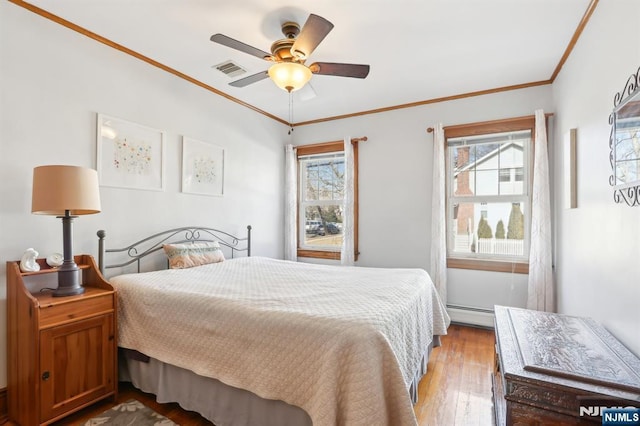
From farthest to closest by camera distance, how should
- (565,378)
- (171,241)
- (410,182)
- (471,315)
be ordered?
(410,182) → (471,315) → (171,241) → (565,378)

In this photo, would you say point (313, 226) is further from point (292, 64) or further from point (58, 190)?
point (58, 190)

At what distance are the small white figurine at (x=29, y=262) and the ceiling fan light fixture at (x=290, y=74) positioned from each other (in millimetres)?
1978

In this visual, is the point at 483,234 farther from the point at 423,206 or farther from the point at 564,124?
the point at 564,124

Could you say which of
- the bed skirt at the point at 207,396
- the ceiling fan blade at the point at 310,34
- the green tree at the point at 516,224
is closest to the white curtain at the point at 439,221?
the green tree at the point at 516,224

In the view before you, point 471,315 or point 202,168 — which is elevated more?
point 202,168

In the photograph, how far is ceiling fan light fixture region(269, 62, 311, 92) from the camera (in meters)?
2.16

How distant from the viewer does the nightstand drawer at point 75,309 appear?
1.77 metres

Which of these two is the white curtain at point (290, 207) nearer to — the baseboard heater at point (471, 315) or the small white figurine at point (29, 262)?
the baseboard heater at point (471, 315)

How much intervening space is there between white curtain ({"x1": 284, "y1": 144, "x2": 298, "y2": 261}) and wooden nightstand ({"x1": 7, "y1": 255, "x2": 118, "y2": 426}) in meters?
2.66

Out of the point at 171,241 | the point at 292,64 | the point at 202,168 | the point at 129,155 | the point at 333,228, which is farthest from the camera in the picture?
the point at 333,228

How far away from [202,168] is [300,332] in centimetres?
248

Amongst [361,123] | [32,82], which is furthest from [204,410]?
[361,123]

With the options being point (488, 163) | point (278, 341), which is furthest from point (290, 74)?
point (488, 163)

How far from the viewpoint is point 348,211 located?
13.7ft
